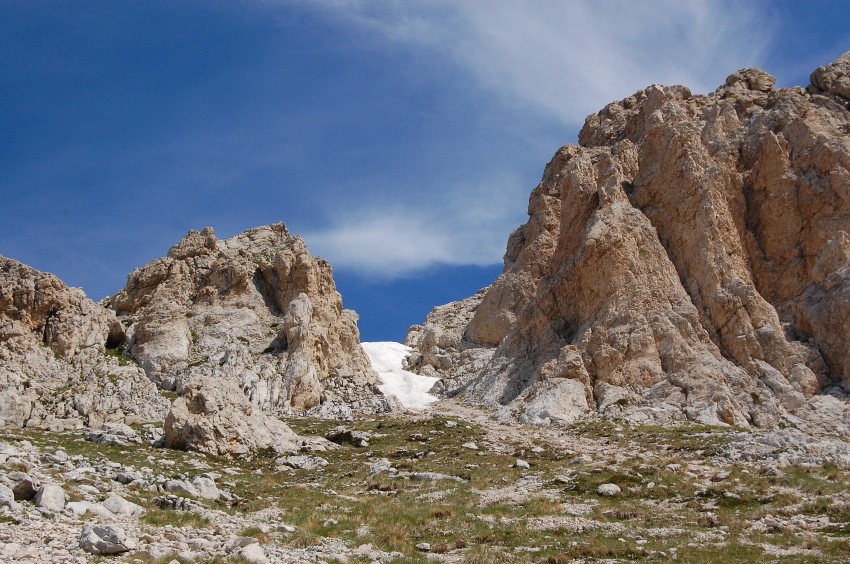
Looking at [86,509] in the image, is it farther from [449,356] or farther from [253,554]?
[449,356]

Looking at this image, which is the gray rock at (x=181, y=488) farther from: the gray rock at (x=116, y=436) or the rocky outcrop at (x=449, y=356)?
the rocky outcrop at (x=449, y=356)

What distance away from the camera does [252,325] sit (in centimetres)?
7475

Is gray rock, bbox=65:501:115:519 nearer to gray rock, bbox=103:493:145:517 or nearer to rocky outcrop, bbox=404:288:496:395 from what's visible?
gray rock, bbox=103:493:145:517

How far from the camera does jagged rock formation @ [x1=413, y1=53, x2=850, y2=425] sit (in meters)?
59.2

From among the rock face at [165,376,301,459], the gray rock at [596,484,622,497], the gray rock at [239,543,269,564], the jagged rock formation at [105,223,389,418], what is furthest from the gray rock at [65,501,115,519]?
the jagged rock formation at [105,223,389,418]

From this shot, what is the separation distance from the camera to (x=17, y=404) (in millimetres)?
48906

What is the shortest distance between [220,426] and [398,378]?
168 ft

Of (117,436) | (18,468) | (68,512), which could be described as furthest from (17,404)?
(68,512)

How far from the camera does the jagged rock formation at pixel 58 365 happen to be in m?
50.0

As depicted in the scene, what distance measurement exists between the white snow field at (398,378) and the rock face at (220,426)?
32125 millimetres

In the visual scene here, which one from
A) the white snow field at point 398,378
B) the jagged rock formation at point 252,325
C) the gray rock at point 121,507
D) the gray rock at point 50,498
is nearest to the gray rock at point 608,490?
the gray rock at point 121,507

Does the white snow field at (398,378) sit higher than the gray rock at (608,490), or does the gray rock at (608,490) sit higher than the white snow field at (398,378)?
the white snow field at (398,378)

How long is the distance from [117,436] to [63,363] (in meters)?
19.6

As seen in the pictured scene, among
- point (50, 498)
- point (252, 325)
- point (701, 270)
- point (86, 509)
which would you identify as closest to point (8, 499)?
point (50, 498)
